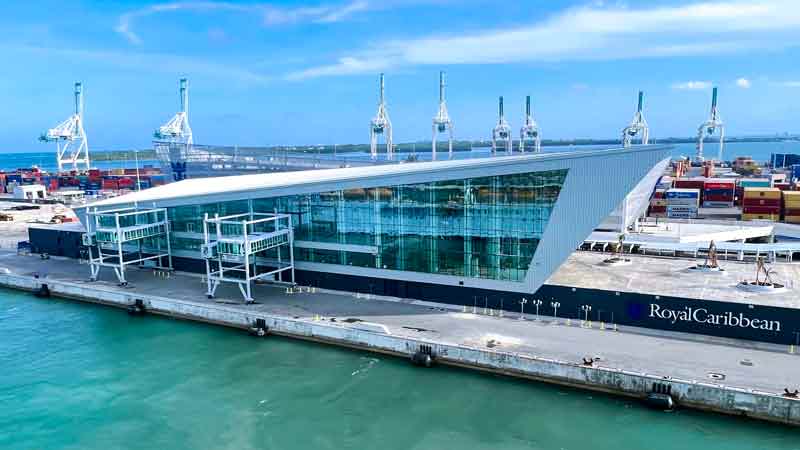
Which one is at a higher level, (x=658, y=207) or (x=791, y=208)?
(x=791, y=208)

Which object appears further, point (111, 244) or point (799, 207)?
point (799, 207)

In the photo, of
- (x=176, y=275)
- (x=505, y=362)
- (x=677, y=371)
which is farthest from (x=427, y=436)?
(x=176, y=275)

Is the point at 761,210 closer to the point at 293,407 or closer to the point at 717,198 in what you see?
the point at 717,198

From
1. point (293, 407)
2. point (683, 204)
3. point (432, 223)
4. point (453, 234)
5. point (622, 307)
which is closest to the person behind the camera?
point (293, 407)

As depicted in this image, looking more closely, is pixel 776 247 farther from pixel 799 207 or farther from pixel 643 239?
pixel 799 207

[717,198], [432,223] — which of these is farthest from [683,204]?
[432,223]

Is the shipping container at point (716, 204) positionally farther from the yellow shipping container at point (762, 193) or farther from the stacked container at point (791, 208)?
the stacked container at point (791, 208)
